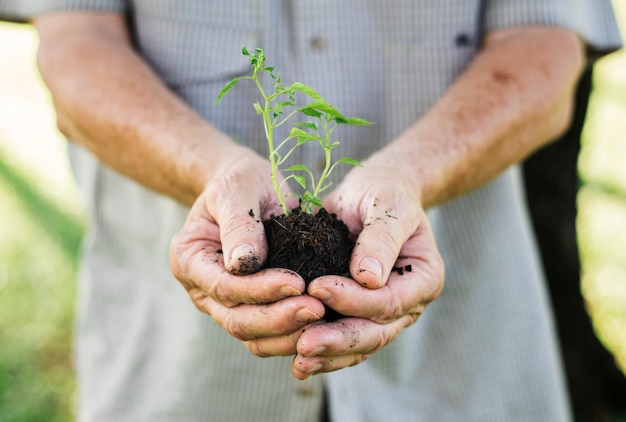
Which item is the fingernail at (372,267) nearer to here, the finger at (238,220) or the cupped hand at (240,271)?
the cupped hand at (240,271)

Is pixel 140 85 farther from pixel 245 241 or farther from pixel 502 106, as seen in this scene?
pixel 502 106

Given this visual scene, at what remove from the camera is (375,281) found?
168 centimetres

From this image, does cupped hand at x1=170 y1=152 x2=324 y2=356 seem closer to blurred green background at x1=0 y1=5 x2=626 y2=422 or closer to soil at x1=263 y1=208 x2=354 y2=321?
soil at x1=263 y1=208 x2=354 y2=321

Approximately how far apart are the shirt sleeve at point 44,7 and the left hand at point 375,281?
1311 mm

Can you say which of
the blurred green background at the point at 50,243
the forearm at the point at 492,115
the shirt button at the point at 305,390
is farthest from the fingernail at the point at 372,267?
Result: the blurred green background at the point at 50,243

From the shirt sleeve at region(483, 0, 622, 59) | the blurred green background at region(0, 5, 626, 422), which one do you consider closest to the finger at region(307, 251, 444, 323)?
the shirt sleeve at region(483, 0, 622, 59)

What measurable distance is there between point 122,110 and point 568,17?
1.78m

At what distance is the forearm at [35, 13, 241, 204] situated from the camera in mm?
2160

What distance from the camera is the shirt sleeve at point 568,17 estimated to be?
8.57 ft

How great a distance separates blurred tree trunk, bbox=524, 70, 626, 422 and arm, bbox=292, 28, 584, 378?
1.21 metres

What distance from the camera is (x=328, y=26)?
97.9 inches

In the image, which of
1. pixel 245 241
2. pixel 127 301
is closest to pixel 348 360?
pixel 245 241

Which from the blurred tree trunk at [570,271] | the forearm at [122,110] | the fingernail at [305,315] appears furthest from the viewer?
the blurred tree trunk at [570,271]

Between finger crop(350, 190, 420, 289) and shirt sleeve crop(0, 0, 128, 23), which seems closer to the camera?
finger crop(350, 190, 420, 289)
